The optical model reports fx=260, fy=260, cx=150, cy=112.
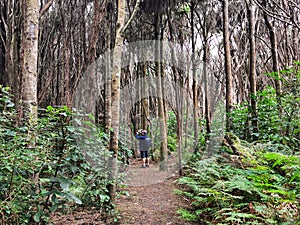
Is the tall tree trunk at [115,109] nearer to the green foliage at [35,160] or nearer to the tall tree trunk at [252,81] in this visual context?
the green foliage at [35,160]

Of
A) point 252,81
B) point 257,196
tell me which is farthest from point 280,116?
point 257,196

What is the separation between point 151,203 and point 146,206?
0.77ft

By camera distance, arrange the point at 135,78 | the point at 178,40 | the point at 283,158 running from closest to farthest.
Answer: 1. the point at 283,158
2. the point at 178,40
3. the point at 135,78

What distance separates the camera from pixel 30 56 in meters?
3.61

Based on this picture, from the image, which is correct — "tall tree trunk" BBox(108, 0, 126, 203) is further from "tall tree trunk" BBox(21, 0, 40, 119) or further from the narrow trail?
"tall tree trunk" BBox(21, 0, 40, 119)

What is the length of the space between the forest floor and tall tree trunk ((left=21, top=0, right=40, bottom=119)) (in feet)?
5.20

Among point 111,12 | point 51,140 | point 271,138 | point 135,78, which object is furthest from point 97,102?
point 51,140

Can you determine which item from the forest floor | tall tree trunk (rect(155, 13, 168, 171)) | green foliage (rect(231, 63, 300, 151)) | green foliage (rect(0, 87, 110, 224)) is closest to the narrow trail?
the forest floor

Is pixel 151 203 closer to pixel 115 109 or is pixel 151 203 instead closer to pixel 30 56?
pixel 115 109

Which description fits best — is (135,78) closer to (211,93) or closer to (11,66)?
(11,66)

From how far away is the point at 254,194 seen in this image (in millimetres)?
3539

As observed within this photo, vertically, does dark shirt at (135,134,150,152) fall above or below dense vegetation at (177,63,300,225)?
below

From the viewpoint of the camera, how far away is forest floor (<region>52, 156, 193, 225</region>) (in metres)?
3.50

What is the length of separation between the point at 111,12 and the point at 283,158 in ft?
22.5
